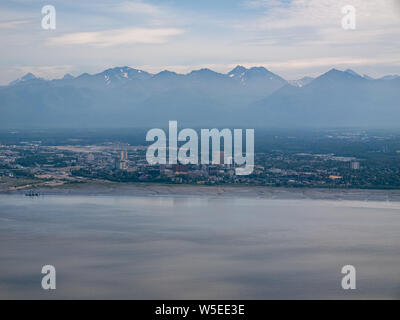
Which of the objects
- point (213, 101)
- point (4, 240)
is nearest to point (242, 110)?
point (213, 101)

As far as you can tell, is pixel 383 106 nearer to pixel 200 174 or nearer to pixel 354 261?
pixel 200 174

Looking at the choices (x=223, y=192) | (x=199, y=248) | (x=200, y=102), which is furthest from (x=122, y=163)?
(x=200, y=102)

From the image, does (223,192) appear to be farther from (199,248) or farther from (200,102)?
(200,102)

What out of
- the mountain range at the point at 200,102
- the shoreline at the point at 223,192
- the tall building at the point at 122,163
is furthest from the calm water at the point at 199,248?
the mountain range at the point at 200,102

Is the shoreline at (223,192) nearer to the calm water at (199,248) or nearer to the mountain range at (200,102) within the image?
the calm water at (199,248)
